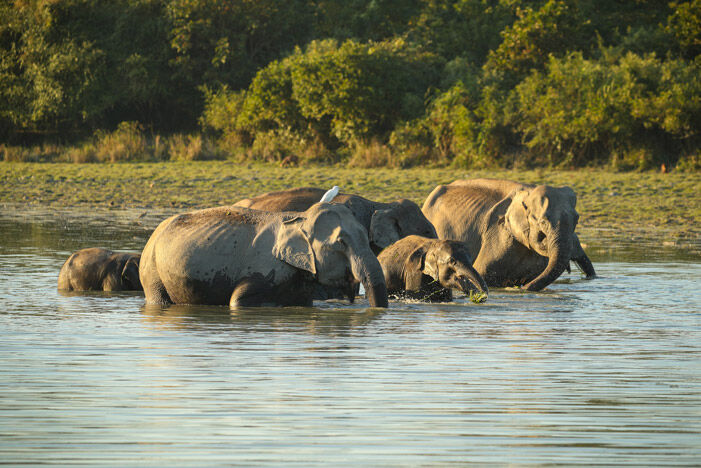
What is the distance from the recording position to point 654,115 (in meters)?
28.3

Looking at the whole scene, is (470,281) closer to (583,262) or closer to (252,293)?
(252,293)

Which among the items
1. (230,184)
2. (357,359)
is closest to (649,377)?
(357,359)

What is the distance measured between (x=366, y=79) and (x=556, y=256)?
21.2 m

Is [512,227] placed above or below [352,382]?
above

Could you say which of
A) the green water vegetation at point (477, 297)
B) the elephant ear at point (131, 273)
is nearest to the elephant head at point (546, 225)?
the green water vegetation at point (477, 297)

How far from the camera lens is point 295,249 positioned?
10773 mm

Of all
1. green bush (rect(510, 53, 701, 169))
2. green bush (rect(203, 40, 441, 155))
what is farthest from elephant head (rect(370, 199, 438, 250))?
green bush (rect(203, 40, 441, 155))

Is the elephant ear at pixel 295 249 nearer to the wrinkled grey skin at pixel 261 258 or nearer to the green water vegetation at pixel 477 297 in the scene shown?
the wrinkled grey skin at pixel 261 258

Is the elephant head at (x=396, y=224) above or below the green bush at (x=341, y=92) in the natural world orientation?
below

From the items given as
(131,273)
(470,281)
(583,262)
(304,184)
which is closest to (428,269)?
(470,281)

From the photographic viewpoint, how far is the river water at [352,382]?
554 centimetres

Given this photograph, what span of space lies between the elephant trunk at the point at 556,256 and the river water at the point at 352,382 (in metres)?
0.75

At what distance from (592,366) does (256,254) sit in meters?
3.93

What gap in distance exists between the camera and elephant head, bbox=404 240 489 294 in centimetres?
1169
